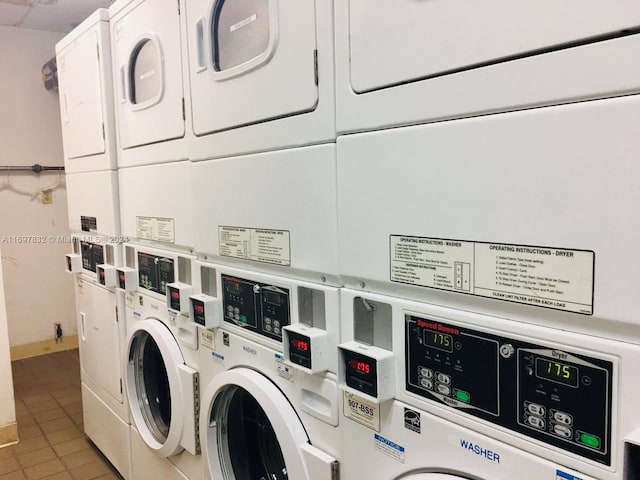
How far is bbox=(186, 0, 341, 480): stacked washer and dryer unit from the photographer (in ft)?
3.82

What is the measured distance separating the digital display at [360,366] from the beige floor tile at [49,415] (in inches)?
112

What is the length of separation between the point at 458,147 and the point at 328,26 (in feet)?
1.42

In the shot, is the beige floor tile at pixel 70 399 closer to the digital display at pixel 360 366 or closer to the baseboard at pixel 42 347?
the baseboard at pixel 42 347

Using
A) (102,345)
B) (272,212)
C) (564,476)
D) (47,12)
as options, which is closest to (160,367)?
(102,345)

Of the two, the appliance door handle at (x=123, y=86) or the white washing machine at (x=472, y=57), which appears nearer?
the white washing machine at (x=472, y=57)

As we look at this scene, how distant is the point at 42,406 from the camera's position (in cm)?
337

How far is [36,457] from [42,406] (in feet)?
2.28

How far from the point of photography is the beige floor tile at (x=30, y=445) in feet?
9.27

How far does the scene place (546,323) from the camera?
30.5 inches

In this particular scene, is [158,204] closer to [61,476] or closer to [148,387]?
[148,387]

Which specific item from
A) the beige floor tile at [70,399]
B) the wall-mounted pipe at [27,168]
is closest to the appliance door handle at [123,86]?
the beige floor tile at [70,399]

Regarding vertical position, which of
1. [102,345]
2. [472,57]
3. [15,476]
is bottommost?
[15,476]

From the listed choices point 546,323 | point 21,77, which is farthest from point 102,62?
point 21,77

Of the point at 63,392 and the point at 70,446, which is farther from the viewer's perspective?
the point at 63,392
